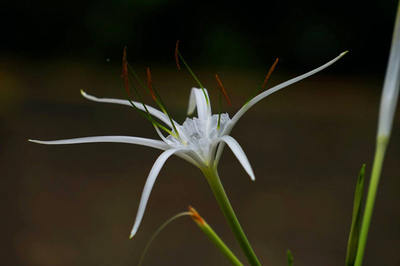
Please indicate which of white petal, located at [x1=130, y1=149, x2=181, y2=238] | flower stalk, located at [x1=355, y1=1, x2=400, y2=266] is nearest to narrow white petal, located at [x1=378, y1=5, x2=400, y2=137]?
flower stalk, located at [x1=355, y1=1, x2=400, y2=266]

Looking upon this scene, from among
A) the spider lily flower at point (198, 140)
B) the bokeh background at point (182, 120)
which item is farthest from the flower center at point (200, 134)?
the bokeh background at point (182, 120)

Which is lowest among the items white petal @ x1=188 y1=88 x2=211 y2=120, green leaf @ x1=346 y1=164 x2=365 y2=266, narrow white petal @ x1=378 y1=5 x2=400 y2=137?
green leaf @ x1=346 y1=164 x2=365 y2=266

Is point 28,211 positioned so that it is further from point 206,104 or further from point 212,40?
point 206,104

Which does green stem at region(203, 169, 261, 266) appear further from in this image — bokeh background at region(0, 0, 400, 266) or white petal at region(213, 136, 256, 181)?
bokeh background at region(0, 0, 400, 266)

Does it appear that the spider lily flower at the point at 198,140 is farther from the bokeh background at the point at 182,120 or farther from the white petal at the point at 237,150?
the bokeh background at the point at 182,120

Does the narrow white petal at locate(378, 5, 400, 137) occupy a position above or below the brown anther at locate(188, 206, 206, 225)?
above

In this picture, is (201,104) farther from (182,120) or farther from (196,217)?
(182,120)
